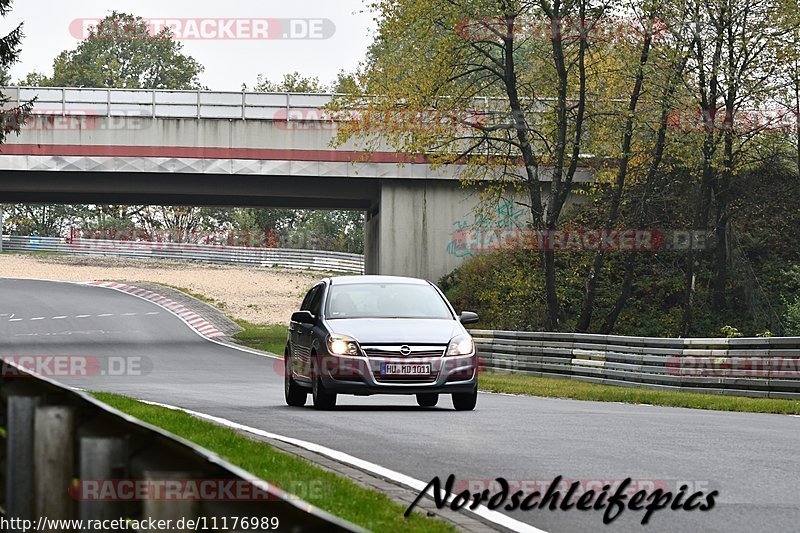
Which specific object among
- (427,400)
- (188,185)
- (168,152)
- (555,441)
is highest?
(168,152)

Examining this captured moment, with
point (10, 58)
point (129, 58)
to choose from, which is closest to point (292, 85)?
point (129, 58)

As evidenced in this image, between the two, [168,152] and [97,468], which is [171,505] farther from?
[168,152]

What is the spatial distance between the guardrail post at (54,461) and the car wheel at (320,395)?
12.2 m

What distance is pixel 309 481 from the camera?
938 cm

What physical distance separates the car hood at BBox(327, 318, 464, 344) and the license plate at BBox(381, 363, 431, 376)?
263 millimetres

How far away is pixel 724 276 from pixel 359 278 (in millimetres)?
26273

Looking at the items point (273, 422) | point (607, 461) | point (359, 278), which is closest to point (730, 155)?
point (359, 278)

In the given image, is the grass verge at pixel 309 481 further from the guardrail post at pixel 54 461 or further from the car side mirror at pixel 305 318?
the guardrail post at pixel 54 461

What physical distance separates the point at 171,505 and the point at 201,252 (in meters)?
88.9

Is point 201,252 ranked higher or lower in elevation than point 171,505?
lower

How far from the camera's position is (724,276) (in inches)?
1657

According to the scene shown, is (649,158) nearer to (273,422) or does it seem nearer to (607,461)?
(273,422)

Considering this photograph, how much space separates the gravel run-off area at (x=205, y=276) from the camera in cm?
6200

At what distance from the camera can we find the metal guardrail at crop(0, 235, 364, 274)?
286 feet
